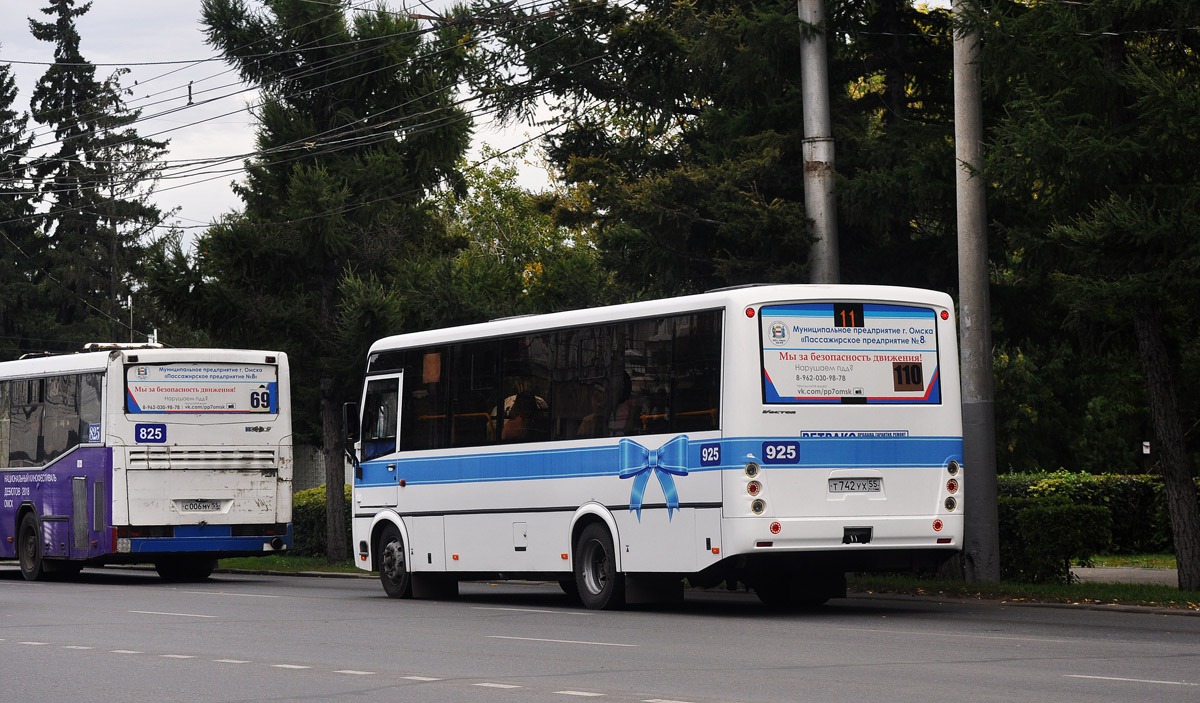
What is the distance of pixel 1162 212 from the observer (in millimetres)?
17328

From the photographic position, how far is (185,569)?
28.1 metres

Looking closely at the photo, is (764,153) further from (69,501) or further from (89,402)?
(69,501)

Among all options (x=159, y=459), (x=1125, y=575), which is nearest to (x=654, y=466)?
(x=1125, y=575)

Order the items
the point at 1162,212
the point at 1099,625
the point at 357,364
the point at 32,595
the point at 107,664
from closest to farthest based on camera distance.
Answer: the point at 107,664 → the point at 1099,625 → the point at 1162,212 → the point at 32,595 → the point at 357,364

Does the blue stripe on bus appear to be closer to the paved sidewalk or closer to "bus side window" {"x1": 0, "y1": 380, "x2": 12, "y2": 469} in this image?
the paved sidewalk

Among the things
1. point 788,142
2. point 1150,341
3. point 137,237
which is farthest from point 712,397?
point 137,237

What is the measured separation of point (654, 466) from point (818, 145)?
608 cm

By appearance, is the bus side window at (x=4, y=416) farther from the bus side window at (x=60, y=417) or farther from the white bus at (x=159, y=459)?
the bus side window at (x=60, y=417)

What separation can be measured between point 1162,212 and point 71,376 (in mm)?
16178

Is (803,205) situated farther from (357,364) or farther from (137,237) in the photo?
(137,237)

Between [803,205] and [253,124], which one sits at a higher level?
[253,124]

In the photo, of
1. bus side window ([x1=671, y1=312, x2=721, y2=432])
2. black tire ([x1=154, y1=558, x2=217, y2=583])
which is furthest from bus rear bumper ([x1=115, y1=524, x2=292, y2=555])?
bus side window ([x1=671, y1=312, x2=721, y2=432])

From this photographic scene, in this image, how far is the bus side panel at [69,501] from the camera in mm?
25375

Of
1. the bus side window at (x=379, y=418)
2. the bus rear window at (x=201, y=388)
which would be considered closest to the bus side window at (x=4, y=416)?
the bus rear window at (x=201, y=388)
